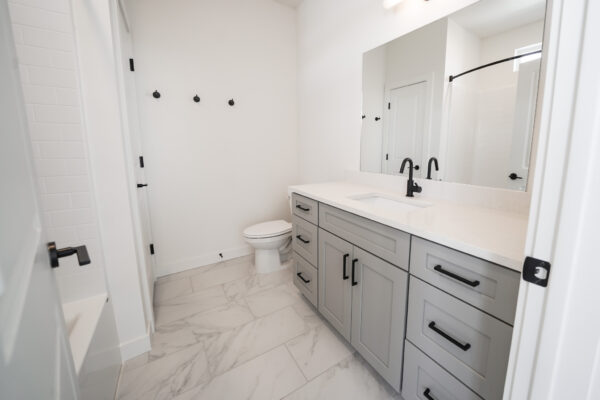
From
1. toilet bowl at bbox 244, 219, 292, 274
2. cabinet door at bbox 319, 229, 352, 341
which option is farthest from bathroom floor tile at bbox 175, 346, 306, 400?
toilet bowl at bbox 244, 219, 292, 274

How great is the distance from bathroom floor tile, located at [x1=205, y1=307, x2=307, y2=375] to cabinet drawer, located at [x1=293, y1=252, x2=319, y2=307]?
0.59 ft

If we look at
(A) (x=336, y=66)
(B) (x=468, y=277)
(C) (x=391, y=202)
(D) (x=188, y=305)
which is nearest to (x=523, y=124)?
(C) (x=391, y=202)

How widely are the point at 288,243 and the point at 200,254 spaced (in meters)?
0.90

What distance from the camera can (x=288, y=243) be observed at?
105 inches

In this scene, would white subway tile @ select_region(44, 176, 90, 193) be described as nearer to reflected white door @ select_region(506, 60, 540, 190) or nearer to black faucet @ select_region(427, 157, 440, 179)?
black faucet @ select_region(427, 157, 440, 179)

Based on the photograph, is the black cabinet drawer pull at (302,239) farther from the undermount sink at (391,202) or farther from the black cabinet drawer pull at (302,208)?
the undermount sink at (391,202)

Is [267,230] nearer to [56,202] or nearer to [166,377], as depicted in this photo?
[166,377]

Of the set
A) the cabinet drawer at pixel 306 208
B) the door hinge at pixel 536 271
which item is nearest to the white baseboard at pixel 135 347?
the cabinet drawer at pixel 306 208

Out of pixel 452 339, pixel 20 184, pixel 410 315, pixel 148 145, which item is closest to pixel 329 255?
pixel 410 315

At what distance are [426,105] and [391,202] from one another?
0.62 metres

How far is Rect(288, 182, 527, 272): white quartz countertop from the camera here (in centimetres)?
77

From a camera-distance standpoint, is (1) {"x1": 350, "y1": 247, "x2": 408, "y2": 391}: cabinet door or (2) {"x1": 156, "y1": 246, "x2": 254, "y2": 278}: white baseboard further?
(2) {"x1": 156, "y1": 246, "x2": 254, "y2": 278}: white baseboard

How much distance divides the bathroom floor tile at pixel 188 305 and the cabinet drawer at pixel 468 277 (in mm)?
1578

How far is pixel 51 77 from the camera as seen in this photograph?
1188mm
